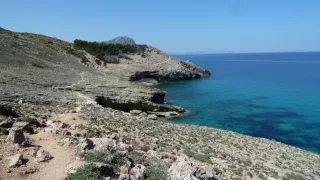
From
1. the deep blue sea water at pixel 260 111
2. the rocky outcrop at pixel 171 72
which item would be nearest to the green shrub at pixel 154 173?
the deep blue sea water at pixel 260 111

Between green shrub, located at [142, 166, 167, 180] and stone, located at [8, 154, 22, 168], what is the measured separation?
16.7 feet

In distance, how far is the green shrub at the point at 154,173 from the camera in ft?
46.8

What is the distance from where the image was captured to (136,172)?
46.6 feet

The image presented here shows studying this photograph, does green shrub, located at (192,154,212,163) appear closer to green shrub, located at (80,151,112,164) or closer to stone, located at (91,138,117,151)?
stone, located at (91,138,117,151)

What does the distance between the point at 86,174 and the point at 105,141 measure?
4.30 meters

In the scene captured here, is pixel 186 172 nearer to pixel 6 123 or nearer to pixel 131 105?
pixel 6 123

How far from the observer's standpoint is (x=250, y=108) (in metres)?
65.6


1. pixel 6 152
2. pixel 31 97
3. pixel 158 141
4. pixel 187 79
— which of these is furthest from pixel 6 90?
pixel 187 79

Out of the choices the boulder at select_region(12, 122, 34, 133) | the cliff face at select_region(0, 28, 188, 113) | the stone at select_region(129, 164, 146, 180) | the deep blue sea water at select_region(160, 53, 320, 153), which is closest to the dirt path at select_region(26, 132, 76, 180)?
the boulder at select_region(12, 122, 34, 133)

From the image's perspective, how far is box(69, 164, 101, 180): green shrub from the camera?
40.7 ft

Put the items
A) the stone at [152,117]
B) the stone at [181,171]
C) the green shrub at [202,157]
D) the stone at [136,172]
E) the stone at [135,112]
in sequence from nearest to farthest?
the stone at [136,172], the stone at [181,171], the green shrub at [202,157], the stone at [152,117], the stone at [135,112]

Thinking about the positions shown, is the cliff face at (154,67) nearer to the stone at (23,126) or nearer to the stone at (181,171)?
the stone at (23,126)

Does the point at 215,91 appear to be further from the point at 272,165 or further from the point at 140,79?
the point at 272,165

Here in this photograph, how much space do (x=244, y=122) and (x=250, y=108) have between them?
1282 cm
